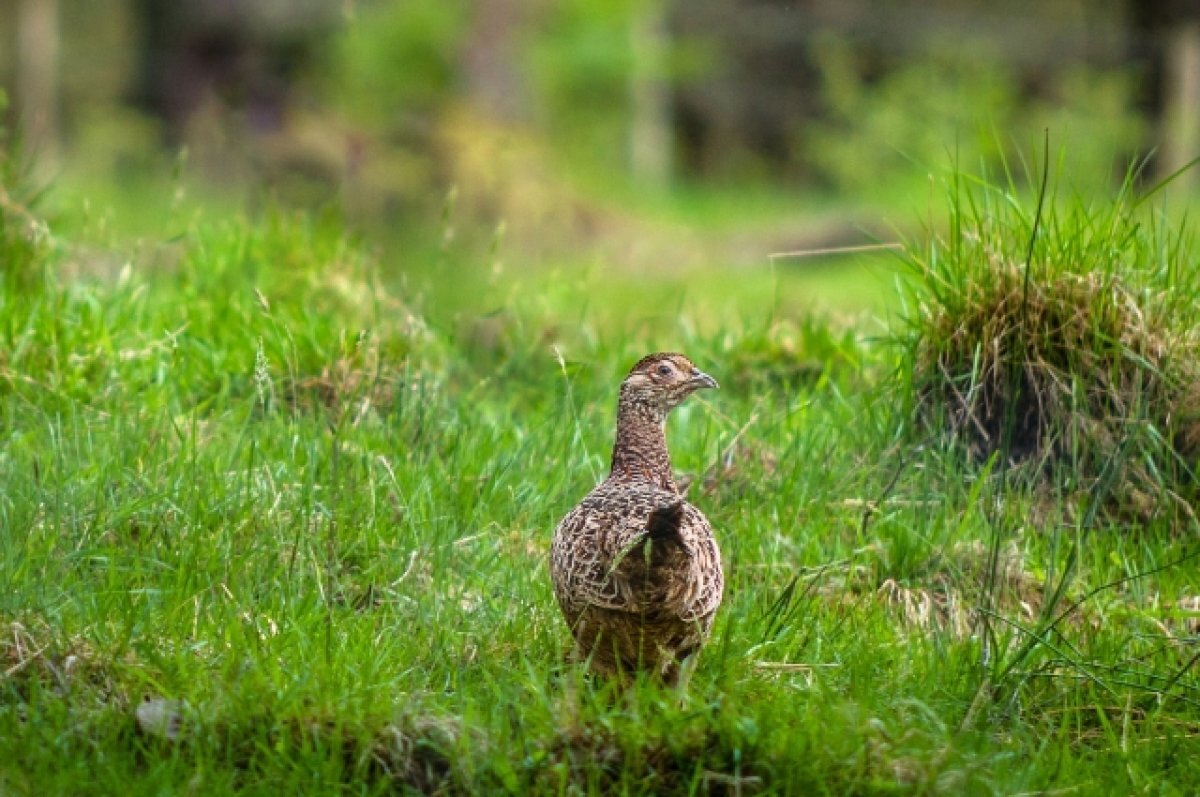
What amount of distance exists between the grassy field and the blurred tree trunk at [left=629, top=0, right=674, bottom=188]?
12.2 m

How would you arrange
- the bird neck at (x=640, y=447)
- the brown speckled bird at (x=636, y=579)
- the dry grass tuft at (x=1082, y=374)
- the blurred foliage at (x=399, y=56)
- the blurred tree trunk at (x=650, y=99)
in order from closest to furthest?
1. the brown speckled bird at (x=636, y=579)
2. the bird neck at (x=640, y=447)
3. the dry grass tuft at (x=1082, y=374)
4. the blurred foliage at (x=399, y=56)
5. the blurred tree trunk at (x=650, y=99)

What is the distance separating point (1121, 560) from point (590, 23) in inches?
554

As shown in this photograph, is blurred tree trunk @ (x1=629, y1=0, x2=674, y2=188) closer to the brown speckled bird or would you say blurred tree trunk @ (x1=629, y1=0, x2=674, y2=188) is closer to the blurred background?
the blurred background

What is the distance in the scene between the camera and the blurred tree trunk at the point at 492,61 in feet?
55.4

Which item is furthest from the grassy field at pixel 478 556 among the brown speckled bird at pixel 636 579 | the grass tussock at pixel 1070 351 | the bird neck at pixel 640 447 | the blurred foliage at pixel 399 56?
the blurred foliage at pixel 399 56

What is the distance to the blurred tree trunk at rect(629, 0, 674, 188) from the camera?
18750 millimetres

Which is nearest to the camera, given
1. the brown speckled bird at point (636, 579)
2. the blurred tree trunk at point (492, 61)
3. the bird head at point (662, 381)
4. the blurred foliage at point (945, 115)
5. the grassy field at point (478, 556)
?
the grassy field at point (478, 556)

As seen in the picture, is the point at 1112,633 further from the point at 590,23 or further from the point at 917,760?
the point at 590,23

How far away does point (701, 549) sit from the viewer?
416cm

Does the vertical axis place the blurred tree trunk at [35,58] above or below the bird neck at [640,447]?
above

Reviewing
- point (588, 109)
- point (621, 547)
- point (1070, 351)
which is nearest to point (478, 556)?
point (621, 547)

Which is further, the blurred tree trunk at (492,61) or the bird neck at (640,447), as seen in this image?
the blurred tree trunk at (492,61)

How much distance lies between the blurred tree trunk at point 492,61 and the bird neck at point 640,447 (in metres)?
12.3

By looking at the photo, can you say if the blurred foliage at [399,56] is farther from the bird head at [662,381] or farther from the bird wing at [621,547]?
the bird wing at [621,547]
